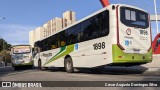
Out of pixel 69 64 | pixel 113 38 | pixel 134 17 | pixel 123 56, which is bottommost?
pixel 69 64

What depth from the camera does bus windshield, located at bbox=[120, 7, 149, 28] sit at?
45.5 feet

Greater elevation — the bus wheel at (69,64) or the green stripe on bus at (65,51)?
the green stripe on bus at (65,51)

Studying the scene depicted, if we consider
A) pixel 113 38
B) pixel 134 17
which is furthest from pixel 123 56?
pixel 134 17

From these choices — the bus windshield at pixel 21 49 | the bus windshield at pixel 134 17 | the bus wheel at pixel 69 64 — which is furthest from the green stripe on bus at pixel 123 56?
the bus windshield at pixel 21 49

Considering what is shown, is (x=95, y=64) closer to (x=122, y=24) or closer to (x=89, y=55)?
(x=89, y=55)

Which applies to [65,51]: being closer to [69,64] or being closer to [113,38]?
[69,64]

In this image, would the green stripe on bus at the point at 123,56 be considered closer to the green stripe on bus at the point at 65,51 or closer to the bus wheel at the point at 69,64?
the green stripe on bus at the point at 65,51

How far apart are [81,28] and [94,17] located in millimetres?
1822

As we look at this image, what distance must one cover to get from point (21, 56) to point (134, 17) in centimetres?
1756

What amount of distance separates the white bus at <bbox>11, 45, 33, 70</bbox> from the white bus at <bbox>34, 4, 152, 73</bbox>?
42.4ft

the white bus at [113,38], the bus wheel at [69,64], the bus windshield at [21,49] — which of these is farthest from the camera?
the bus windshield at [21,49]

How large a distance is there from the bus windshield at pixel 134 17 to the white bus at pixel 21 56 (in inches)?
674

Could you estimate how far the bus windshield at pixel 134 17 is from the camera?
13875 mm

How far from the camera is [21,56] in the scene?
2930 cm
